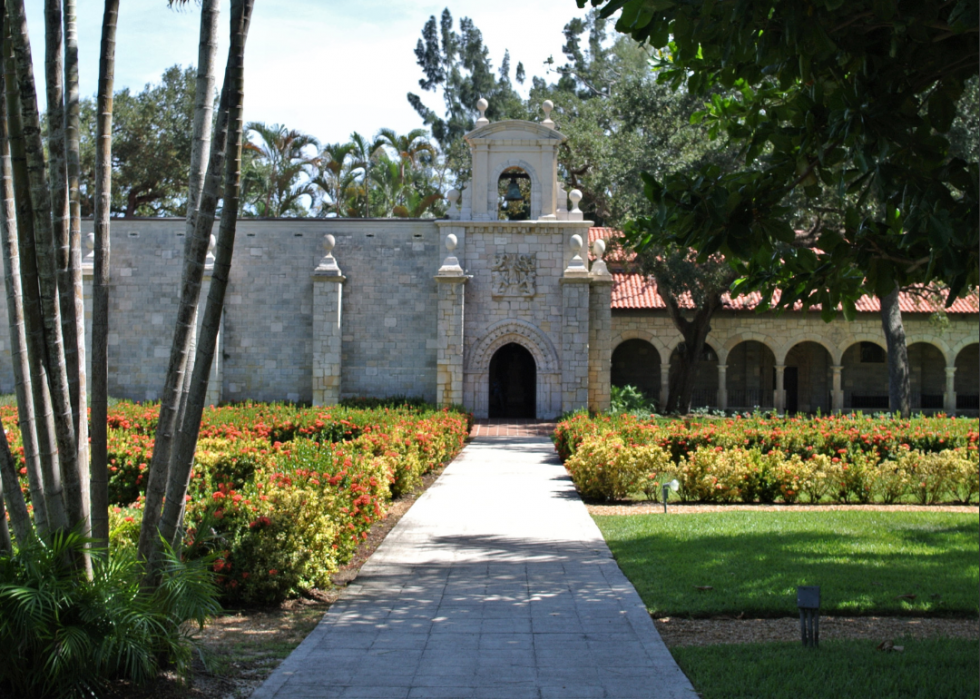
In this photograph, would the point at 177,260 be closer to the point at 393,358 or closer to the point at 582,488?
the point at 393,358

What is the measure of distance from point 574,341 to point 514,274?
231cm

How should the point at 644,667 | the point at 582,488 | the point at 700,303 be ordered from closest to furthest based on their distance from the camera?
the point at 644,667, the point at 582,488, the point at 700,303

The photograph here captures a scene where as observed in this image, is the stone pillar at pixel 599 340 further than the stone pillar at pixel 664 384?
No

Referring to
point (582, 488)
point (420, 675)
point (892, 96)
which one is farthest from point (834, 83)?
point (582, 488)

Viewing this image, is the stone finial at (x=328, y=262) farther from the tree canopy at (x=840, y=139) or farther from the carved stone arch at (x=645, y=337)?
the tree canopy at (x=840, y=139)

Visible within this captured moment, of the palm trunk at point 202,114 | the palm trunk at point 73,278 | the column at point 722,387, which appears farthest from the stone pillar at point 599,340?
the palm trunk at point 73,278

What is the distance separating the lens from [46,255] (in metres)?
4.78

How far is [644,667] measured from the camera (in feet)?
17.0

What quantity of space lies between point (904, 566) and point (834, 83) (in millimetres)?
4410

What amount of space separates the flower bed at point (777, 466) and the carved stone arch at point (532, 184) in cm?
1045

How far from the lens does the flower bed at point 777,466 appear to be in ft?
39.6

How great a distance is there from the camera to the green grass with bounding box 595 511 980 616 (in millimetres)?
6681

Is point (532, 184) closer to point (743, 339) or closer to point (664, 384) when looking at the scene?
point (664, 384)

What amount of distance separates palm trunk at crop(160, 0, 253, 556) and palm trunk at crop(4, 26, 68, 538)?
599mm
